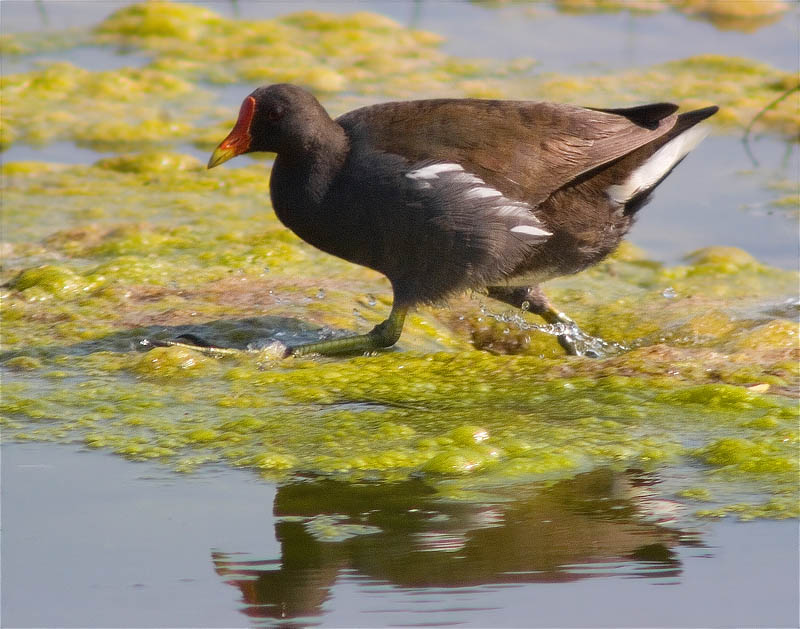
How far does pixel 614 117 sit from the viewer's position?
4.15m

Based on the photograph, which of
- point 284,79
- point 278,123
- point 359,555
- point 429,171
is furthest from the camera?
point 284,79

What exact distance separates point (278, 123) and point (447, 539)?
1881 mm

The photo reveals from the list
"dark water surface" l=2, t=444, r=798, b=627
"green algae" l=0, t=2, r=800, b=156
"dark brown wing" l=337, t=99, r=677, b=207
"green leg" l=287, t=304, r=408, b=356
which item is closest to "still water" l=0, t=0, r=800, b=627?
"dark water surface" l=2, t=444, r=798, b=627

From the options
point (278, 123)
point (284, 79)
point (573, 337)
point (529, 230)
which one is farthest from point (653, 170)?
point (284, 79)

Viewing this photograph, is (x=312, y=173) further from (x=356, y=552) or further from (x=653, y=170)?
(x=356, y=552)

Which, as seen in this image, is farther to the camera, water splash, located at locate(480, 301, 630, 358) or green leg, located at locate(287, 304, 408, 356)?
water splash, located at locate(480, 301, 630, 358)

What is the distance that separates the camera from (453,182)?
3826mm

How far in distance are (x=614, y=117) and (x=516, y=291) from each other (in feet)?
2.37

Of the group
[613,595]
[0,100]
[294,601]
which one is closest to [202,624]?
[294,601]

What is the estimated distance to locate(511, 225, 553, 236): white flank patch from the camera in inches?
154

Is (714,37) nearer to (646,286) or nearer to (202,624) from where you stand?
(646,286)

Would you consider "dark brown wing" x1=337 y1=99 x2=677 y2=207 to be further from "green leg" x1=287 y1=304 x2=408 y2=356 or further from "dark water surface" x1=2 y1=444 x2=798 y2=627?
"dark water surface" x1=2 y1=444 x2=798 y2=627

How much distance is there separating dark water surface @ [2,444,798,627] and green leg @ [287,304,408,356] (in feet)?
3.41

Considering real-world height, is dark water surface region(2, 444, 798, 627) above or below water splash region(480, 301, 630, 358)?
above
